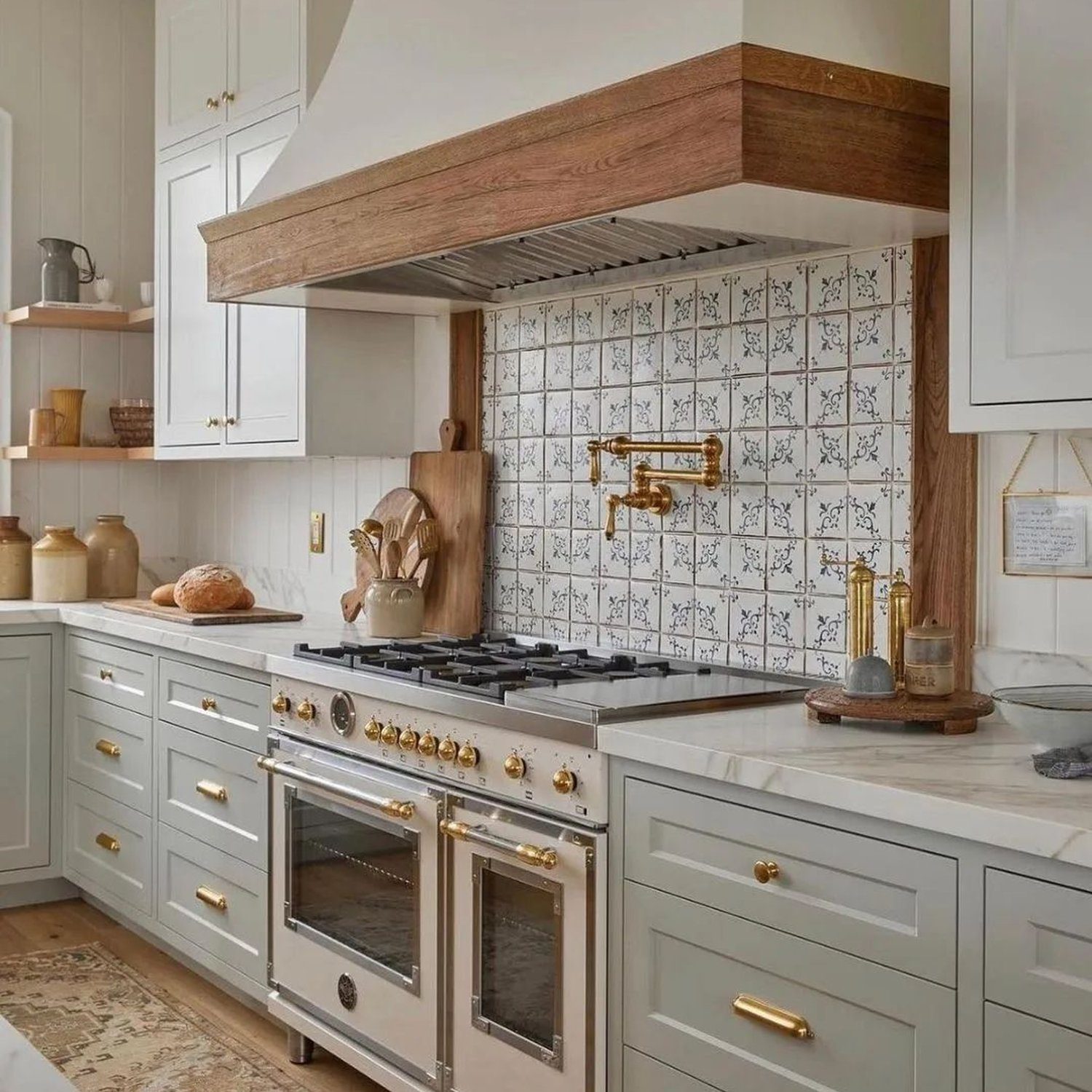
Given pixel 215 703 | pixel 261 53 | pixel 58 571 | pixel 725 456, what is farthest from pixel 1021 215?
pixel 58 571

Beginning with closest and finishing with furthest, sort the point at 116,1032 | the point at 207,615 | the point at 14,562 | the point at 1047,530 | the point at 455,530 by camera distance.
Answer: the point at 1047,530 < the point at 116,1032 < the point at 455,530 < the point at 207,615 < the point at 14,562

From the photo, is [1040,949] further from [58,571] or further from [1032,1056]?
[58,571]

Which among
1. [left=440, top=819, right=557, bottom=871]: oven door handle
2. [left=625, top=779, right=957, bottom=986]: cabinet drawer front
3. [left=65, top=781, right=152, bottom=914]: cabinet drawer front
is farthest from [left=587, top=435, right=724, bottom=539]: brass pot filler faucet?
[left=65, top=781, right=152, bottom=914]: cabinet drawer front

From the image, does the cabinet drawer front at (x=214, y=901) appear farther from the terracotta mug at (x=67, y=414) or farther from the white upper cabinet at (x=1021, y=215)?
the white upper cabinet at (x=1021, y=215)

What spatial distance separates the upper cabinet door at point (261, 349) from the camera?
364cm

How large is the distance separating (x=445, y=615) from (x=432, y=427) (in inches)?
19.3

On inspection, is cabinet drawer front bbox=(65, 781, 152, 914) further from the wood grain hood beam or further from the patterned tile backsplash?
the wood grain hood beam

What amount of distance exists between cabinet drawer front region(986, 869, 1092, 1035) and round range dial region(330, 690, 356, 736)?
4.91ft

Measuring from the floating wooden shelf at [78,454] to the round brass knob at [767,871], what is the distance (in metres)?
3.04

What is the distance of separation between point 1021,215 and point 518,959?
1.43 meters

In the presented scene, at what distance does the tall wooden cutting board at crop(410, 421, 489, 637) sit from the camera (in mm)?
3506

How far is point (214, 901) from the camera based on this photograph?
347 cm

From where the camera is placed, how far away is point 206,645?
11.3 feet

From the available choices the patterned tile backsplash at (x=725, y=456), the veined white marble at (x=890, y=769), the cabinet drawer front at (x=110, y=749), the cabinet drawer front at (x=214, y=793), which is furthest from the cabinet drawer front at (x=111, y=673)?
the veined white marble at (x=890, y=769)
